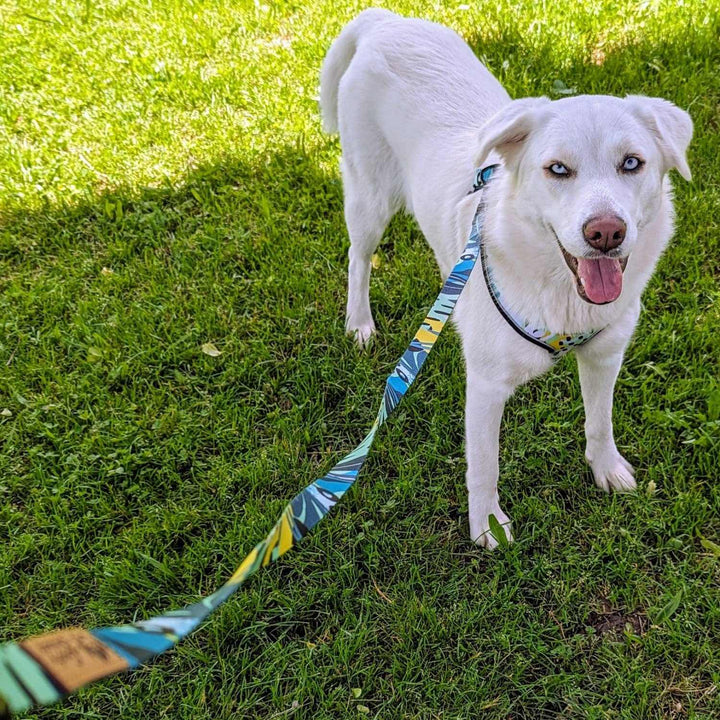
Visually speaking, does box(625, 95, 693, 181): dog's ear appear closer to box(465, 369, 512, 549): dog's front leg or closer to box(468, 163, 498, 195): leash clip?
box(468, 163, 498, 195): leash clip

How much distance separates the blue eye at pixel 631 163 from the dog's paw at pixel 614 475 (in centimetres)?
126

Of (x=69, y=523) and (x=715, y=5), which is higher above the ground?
(x=715, y=5)

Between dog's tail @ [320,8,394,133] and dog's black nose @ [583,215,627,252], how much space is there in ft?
6.68

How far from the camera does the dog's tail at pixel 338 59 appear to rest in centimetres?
347

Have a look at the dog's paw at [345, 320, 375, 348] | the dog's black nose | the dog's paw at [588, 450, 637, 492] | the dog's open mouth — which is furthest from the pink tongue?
the dog's paw at [345, 320, 375, 348]

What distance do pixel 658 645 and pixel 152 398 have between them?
242 cm

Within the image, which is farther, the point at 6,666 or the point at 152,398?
the point at 152,398

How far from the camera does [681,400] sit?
3156mm

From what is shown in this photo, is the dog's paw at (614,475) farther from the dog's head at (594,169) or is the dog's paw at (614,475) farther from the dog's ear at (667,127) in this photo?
the dog's ear at (667,127)

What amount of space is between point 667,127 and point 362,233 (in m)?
1.62

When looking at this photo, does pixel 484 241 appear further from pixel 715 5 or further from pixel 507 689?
pixel 715 5

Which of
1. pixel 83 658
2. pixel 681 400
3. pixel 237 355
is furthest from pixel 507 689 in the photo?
pixel 237 355

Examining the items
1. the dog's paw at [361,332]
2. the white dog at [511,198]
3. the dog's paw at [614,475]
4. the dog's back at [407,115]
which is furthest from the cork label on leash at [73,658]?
the dog's paw at [361,332]

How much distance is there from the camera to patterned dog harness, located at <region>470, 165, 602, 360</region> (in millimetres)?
2318
